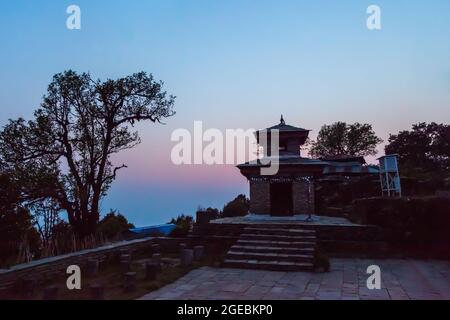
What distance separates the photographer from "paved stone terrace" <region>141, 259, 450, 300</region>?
796 centimetres

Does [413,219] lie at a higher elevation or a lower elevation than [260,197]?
lower

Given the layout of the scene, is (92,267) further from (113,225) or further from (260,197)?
(260,197)

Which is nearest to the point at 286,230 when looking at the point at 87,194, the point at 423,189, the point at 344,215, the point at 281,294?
the point at 281,294

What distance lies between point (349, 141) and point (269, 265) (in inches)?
1506

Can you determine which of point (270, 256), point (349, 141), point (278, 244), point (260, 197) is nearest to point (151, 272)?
point (270, 256)

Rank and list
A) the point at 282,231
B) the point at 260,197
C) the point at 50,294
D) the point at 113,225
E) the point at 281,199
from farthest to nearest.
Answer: the point at 113,225
the point at 260,197
the point at 281,199
the point at 282,231
the point at 50,294

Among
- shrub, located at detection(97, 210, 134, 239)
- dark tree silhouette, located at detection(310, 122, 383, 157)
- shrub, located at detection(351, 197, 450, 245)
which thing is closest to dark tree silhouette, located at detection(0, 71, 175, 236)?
shrub, located at detection(97, 210, 134, 239)

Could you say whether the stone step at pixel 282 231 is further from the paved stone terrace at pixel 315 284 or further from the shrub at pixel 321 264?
the shrub at pixel 321 264

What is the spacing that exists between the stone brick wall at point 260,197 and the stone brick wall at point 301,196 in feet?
5.01

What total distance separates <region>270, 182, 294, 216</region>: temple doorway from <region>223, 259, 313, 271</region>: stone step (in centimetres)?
885

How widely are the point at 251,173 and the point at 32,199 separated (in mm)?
11174

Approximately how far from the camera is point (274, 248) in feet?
40.7

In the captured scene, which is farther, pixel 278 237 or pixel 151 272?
pixel 278 237

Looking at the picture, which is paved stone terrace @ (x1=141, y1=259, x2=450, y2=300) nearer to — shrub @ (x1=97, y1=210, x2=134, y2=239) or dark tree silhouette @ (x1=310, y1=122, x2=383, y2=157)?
shrub @ (x1=97, y1=210, x2=134, y2=239)
